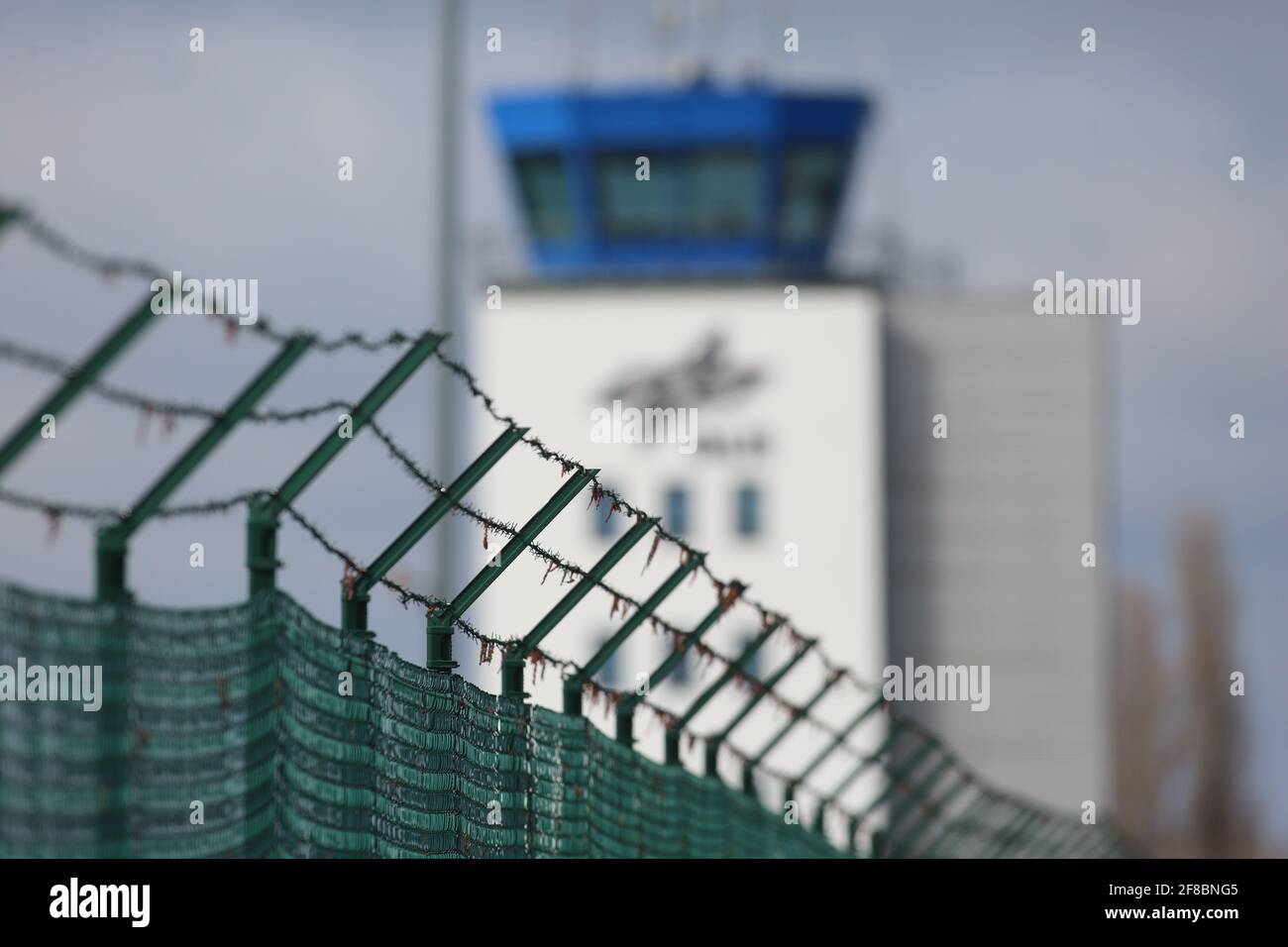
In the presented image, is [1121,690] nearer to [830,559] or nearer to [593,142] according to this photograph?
[830,559]

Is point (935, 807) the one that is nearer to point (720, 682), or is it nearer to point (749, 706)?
point (749, 706)

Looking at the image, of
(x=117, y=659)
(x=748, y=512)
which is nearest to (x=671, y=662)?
(x=117, y=659)

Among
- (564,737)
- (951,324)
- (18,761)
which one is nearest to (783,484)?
(951,324)

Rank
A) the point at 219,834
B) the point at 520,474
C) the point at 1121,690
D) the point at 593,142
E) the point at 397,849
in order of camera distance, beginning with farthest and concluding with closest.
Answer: the point at 1121,690 < the point at 520,474 < the point at 593,142 < the point at 397,849 < the point at 219,834

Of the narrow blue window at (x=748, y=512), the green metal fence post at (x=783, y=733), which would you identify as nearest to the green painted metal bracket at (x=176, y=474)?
the green metal fence post at (x=783, y=733)

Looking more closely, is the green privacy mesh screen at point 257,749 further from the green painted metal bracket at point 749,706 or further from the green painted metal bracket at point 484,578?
the green painted metal bracket at point 749,706
